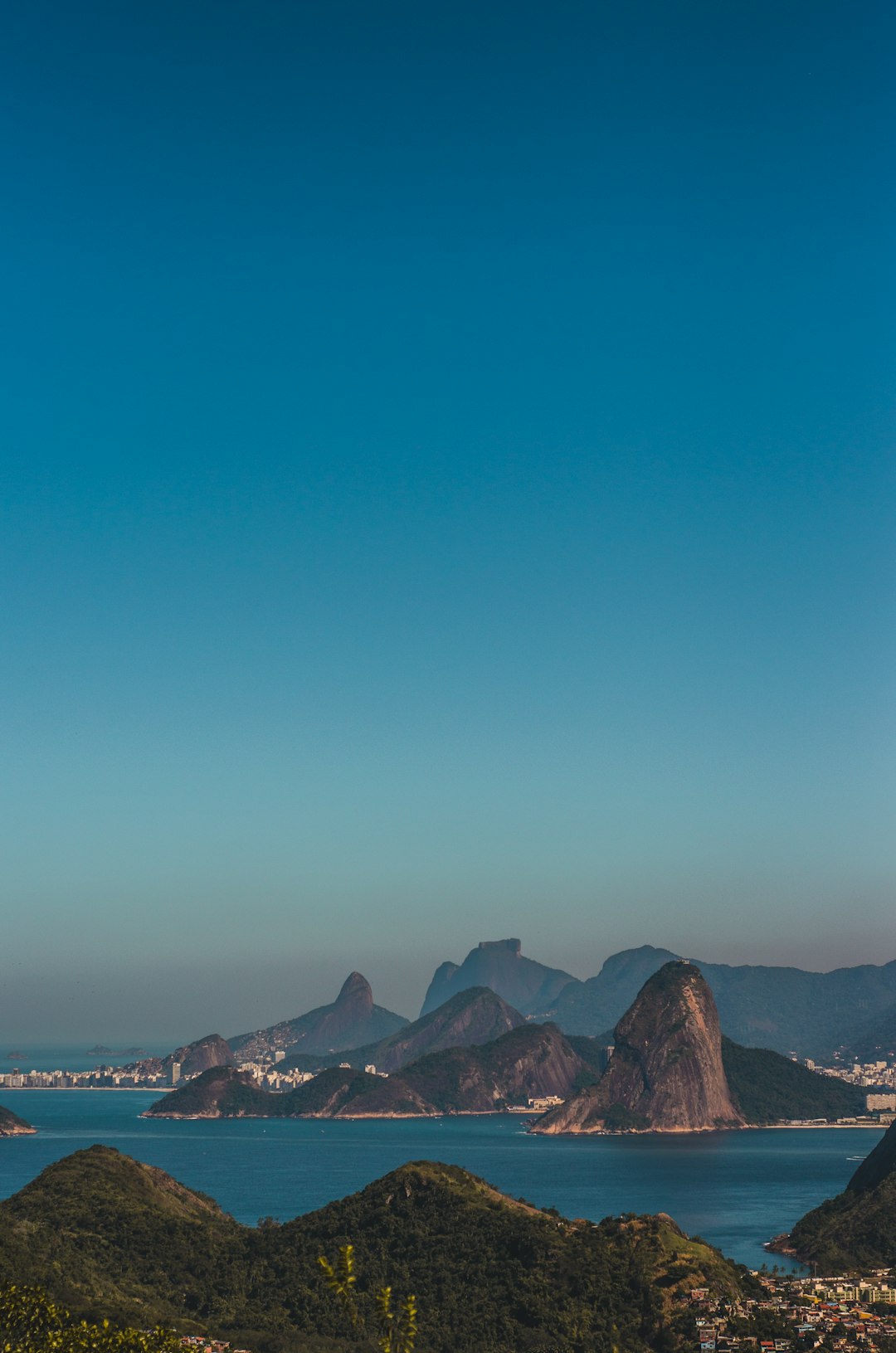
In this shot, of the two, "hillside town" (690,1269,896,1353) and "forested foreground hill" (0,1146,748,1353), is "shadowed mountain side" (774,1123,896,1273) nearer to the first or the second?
"hillside town" (690,1269,896,1353)

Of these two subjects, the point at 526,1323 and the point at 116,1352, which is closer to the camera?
the point at 116,1352

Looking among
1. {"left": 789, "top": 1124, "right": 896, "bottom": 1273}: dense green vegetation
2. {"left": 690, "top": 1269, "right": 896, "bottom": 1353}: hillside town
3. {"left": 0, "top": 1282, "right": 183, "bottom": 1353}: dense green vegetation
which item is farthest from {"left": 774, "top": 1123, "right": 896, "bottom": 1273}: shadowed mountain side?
{"left": 0, "top": 1282, "right": 183, "bottom": 1353}: dense green vegetation

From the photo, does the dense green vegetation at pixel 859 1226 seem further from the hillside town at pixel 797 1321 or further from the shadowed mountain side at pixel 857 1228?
the hillside town at pixel 797 1321

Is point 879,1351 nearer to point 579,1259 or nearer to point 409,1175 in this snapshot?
point 579,1259

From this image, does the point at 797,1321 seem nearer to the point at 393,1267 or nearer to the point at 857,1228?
the point at 393,1267

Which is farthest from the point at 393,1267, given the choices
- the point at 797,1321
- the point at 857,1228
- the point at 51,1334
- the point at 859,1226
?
the point at 859,1226

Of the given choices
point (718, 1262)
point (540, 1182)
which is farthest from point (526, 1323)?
point (540, 1182)

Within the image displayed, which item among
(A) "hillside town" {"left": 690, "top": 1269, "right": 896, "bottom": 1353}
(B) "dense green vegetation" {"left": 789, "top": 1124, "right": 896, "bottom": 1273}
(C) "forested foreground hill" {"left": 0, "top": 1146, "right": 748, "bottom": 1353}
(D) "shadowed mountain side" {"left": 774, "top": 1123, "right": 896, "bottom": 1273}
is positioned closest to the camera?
(A) "hillside town" {"left": 690, "top": 1269, "right": 896, "bottom": 1353}
